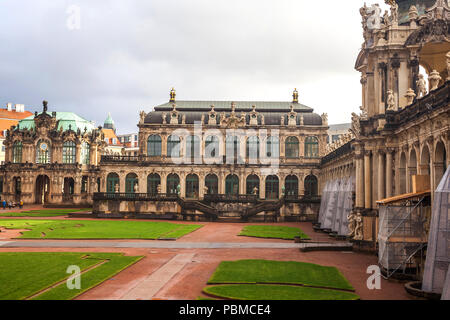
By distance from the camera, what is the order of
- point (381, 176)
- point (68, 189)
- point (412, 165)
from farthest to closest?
1. point (68, 189)
2. point (381, 176)
3. point (412, 165)

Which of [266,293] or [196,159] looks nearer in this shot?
[266,293]

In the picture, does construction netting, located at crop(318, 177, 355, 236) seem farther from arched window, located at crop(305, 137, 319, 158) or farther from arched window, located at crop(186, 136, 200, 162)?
arched window, located at crop(186, 136, 200, 162)

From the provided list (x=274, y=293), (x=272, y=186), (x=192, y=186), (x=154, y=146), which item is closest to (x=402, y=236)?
(x=274, y=293)

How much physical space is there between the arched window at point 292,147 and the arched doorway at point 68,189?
49.7 m

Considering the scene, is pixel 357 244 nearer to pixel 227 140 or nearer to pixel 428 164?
pixel 428 164

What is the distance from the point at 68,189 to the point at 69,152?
8.68m

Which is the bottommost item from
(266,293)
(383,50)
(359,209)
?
(266,293)

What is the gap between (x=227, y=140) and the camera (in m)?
88.8

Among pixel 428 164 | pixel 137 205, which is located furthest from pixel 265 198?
pixel 428 164

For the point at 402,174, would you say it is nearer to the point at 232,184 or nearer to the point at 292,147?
the point at 292,147

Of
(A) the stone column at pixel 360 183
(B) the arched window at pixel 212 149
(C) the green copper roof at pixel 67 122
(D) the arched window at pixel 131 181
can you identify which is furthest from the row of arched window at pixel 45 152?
(A) the stone column at pixel 360 183

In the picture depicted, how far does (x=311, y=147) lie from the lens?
88.7m
